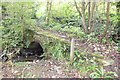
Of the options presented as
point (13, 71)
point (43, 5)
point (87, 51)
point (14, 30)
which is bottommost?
point (13, 71)

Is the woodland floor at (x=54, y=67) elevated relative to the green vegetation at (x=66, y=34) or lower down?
lower down

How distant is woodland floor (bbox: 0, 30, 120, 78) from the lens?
580cm

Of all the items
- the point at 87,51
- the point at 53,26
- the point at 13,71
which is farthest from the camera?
the point at 53,26

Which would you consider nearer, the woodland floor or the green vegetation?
the woodland floor

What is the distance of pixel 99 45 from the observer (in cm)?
690

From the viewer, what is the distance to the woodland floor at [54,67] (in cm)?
580

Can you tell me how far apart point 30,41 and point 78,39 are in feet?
6.63

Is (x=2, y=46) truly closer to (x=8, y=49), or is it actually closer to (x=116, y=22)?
(x=8, y=49)

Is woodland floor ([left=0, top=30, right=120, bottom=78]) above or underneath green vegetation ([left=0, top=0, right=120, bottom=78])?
underneath

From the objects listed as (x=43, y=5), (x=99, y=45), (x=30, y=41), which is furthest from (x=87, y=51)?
(x=43, y=5)

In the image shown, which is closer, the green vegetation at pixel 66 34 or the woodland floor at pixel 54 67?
the woodland floor at pixel 54 67

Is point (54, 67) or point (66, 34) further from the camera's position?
point (66, 34)

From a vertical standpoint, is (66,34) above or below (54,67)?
above

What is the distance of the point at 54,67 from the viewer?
20.3ft
